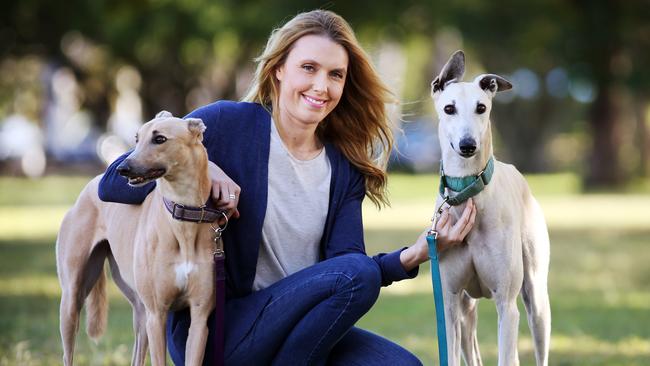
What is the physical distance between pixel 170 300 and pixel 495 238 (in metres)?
1.54

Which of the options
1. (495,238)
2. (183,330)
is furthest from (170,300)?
(495,238)

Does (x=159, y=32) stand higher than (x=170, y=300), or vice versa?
(x=159, y=32)

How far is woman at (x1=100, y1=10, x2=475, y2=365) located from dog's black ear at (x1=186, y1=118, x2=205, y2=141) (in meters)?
0.29

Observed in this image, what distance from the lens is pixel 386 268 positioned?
16.5ft

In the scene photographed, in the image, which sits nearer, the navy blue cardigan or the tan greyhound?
the tan greyhound

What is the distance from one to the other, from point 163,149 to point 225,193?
398 millimetres

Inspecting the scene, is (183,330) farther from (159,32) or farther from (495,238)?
(159,32)

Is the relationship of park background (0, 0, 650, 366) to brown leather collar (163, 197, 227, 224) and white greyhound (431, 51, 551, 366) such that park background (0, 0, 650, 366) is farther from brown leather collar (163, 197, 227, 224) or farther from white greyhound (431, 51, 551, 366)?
brown leather collar (163, 197, 227, 224)

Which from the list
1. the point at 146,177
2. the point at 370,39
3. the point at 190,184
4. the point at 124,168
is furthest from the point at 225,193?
the point at 370,39

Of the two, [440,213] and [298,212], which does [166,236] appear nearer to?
[298,212]

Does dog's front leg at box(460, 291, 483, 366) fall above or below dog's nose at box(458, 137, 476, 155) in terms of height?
below

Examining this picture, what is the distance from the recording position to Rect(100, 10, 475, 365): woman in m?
4.79

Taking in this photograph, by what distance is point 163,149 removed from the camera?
446 cm

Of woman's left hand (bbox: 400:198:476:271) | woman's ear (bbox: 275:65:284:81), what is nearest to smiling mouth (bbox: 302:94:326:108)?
woman's ear (bbox: 275:65:284:81)
